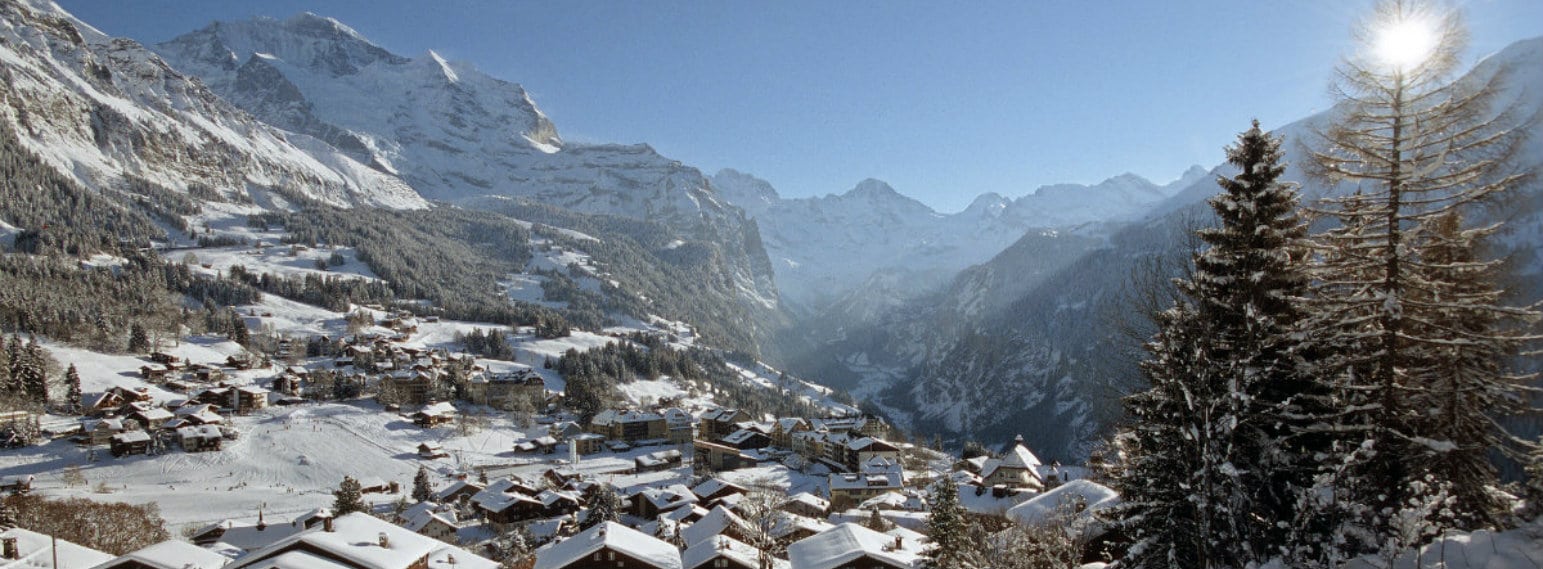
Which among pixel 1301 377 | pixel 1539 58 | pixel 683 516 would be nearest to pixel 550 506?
pixel 683 516

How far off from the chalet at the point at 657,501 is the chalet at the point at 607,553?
2219cm

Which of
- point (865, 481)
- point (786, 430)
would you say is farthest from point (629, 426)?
point (865, 481)

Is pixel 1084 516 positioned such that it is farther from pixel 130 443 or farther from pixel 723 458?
pixel 130 443

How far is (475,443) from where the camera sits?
86688mm

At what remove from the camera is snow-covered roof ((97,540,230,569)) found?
28.2 m

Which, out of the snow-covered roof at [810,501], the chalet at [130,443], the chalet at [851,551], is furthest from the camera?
the chalet at [130,443]

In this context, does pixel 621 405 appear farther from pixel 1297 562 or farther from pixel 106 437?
pixel 1297 562

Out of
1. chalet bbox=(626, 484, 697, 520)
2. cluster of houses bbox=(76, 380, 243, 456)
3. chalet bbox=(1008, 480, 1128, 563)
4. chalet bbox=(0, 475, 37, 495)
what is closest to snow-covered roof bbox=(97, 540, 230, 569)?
chalet bbox=(626, 484, 697, 520)

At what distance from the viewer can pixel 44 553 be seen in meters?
32.1

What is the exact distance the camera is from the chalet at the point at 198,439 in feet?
230

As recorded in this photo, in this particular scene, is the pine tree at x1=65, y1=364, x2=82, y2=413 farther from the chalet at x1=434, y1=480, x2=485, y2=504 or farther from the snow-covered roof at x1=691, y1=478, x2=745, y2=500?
the snow-covered roof at x1=691, y1=478, x2=745, y2=500

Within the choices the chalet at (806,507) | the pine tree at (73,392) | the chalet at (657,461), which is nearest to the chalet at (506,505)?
the chalet at (806,507)

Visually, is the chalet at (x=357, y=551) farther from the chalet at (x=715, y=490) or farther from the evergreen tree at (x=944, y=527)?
the chalet at (x=715, y=490)

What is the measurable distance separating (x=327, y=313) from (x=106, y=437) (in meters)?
93.9
